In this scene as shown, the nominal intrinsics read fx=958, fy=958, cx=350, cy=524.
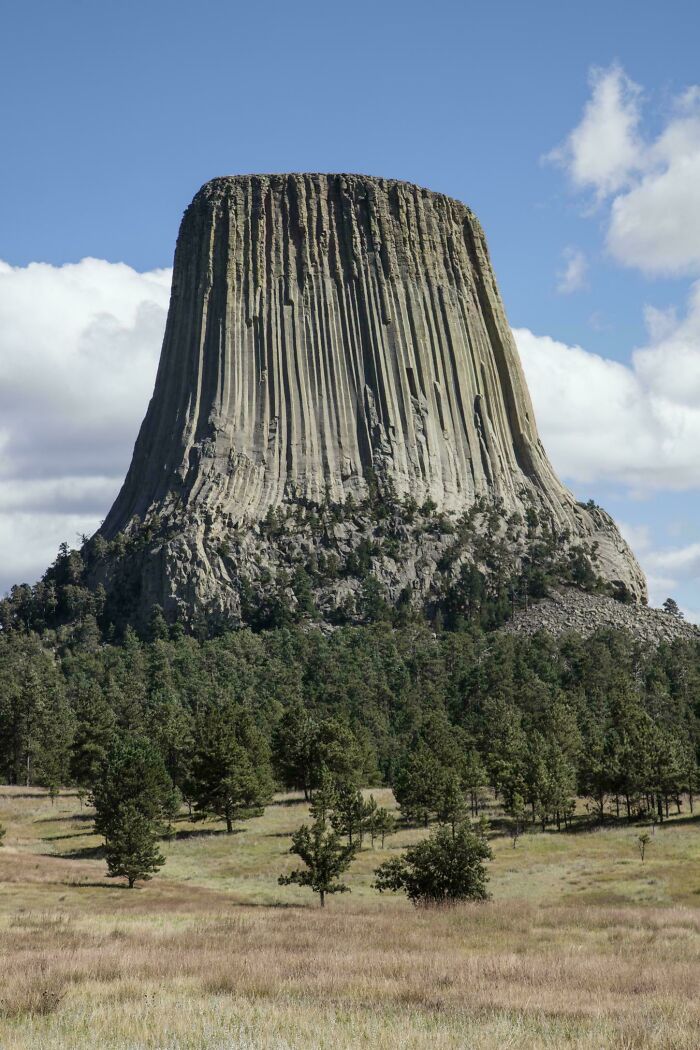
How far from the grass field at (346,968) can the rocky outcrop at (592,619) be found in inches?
4057

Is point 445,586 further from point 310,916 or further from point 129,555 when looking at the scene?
point 310,916

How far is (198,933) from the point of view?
27.1 meters

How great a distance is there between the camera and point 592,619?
154 m

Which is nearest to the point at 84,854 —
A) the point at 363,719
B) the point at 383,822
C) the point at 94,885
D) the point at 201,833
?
the point at 201,833

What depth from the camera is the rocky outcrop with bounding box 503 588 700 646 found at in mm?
150750

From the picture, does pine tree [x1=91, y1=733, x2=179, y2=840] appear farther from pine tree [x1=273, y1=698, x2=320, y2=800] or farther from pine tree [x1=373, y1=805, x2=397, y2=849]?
pine tree [x1=273, y1=698, x2=320, y2=800]

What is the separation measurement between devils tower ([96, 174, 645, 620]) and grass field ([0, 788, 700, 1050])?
382 ft

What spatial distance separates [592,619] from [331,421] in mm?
59506

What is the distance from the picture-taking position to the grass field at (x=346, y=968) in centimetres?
1359

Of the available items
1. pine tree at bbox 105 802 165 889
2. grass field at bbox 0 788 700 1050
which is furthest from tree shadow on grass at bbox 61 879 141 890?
pine tree at bbox 105 802 165 889

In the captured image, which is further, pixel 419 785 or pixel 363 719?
pixel 363 719

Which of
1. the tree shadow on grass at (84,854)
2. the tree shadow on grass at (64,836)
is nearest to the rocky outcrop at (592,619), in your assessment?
the tree shadow on grass at (64,836)

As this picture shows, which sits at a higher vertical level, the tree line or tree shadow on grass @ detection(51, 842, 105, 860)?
the tree line

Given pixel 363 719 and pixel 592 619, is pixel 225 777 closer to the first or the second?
pixel 363 719
